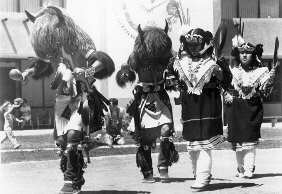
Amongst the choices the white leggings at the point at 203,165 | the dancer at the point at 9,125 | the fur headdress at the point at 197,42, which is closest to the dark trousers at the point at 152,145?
the white leggings at the point at 203,165

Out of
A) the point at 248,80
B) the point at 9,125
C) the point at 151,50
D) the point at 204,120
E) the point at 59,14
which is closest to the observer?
the point at 59,14

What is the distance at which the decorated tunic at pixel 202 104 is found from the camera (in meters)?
7.95

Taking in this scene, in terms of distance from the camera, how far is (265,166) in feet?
33.8

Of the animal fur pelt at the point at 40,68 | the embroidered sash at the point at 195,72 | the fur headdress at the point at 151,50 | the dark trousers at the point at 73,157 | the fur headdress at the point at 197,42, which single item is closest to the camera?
the dark trousers at the point at 73,157

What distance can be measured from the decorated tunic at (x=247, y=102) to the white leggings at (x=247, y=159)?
0.08m

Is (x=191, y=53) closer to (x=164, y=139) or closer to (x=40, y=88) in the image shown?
(x=164, y=139)

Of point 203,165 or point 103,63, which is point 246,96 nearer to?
point 203,165

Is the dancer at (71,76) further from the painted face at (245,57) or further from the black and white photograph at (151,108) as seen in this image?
the painted face at (245,57)

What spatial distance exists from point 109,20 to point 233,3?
8.78 m

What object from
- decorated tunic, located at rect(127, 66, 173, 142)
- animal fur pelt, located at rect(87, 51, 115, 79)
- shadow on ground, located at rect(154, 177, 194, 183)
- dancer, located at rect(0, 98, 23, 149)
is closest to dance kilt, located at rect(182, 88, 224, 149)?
decorated tunic, located at rect(127, 66, 173, 142)

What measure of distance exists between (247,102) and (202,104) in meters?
1.64

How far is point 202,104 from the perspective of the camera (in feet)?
26.2

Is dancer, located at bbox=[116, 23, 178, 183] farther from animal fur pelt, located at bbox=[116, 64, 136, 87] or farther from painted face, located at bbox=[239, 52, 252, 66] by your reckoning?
painted face, located at bbox=[239, 52, 252, 66]

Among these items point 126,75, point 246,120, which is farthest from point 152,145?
point 246,120
